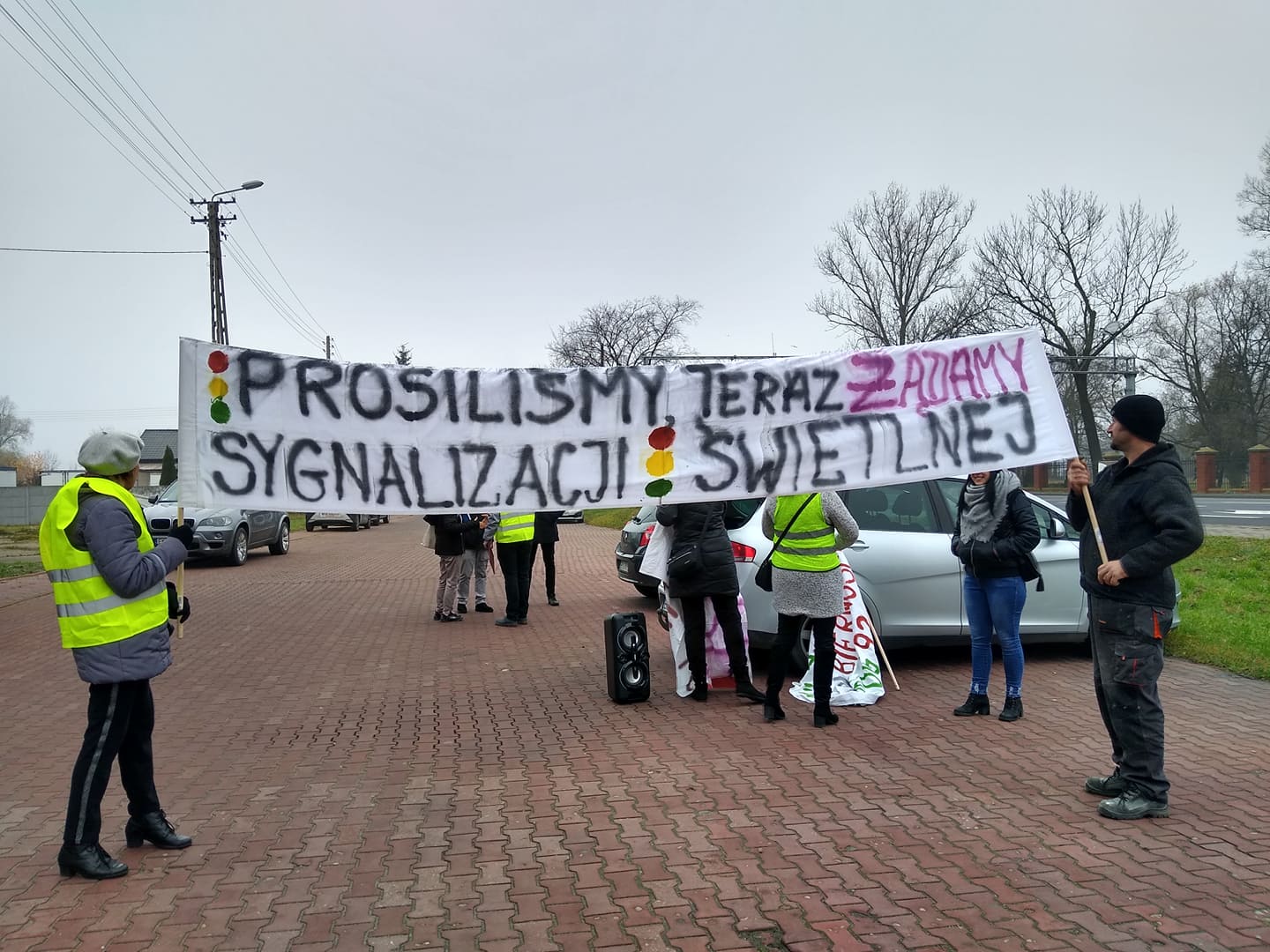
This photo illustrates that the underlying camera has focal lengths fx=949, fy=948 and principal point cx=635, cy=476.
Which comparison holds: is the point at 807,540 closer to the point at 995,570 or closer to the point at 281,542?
the point at 995,570

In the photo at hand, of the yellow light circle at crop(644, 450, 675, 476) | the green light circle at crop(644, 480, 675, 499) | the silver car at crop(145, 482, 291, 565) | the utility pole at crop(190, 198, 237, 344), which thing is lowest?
the silver car at crop(145, 482, 291, 565)

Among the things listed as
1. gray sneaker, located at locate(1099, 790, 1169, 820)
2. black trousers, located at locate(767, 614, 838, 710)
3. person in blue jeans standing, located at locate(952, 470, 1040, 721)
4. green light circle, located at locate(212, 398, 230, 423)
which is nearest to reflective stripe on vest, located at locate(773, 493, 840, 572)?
black trousers, located at locate(767, 614, 838, 710)

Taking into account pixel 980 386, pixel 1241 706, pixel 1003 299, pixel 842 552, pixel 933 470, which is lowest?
pixel 1241 706

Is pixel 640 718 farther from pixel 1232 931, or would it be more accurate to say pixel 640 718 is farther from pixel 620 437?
pixel 1232 931

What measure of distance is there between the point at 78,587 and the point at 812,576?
164 inches

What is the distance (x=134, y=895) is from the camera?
3.88 metres

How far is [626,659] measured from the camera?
7137 millimetres

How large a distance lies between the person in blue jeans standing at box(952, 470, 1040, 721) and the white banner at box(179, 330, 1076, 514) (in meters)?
0.74

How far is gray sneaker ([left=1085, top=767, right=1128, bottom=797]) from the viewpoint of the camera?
481cm

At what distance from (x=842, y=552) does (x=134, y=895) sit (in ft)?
18.3

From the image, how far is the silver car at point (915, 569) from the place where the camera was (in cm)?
782

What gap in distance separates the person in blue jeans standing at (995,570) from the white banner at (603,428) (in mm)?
738

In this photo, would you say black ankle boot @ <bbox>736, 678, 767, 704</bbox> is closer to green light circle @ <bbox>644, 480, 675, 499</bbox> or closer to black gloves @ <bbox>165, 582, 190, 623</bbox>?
green light circle @ <bbox>644, 480, 675, 499</bbox>

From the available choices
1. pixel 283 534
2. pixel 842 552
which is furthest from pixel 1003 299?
pixel 842 552
